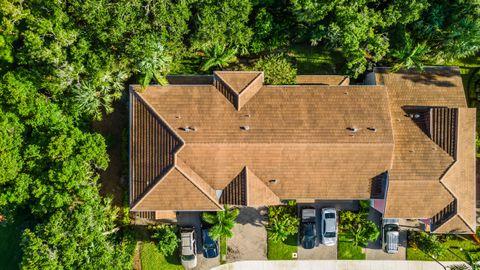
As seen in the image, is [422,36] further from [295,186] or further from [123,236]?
[123,236]

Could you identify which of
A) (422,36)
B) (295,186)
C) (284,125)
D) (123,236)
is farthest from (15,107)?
(422,36)

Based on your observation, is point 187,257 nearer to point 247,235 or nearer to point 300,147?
point 247,235

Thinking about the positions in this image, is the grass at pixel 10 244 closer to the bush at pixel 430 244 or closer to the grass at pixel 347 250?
the grass at pixel 347 250

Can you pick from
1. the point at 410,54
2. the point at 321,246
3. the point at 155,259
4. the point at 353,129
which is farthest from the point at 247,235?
the point at 410,54

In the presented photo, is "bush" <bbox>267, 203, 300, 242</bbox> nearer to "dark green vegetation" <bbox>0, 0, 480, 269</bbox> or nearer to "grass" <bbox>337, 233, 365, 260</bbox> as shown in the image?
"grass" <bbox>337, 233, 365, 260</bbox>

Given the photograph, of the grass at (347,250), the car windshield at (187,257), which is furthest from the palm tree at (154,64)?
the grass at (347,250)

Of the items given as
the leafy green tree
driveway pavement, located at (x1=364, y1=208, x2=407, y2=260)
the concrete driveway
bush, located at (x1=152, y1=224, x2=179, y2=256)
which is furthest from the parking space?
the leafy green tree

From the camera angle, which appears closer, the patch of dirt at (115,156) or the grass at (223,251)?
the patch of dirt at (115,156)
